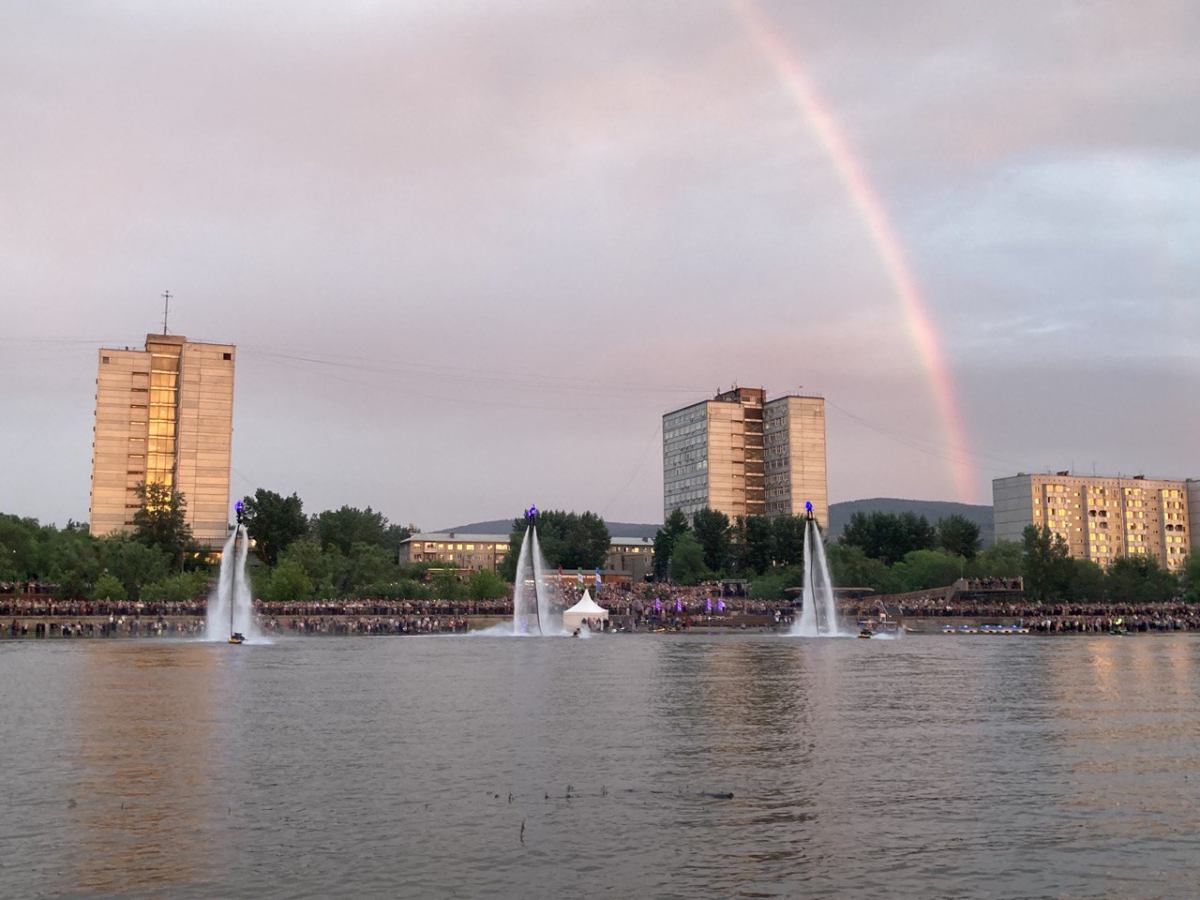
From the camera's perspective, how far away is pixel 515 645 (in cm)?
9869

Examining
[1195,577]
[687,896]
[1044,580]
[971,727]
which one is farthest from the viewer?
[1195,577]

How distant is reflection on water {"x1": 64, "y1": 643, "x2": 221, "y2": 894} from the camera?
65.3 feet

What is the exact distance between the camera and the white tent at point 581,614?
419 feet

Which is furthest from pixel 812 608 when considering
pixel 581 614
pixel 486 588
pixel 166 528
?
pixel 166 528

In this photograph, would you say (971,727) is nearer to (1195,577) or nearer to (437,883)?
(437,883)

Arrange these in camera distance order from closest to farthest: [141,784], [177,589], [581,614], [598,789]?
[598,789]
[141,784]
[581,614]
[177,589]

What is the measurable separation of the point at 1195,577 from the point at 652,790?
630 feet

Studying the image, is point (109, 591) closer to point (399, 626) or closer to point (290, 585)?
point (290, 585)

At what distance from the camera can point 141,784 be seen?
27391 mm

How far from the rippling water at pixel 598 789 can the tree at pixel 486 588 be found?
356ft

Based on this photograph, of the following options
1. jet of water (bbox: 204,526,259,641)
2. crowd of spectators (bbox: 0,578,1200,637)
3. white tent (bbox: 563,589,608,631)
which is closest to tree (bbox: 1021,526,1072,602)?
crowd of spectators (bbox: 0,578,1200,637)

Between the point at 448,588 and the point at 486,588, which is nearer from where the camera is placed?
the point at 448,588

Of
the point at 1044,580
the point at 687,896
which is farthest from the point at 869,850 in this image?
the point at 1044,580

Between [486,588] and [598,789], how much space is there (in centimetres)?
13965
